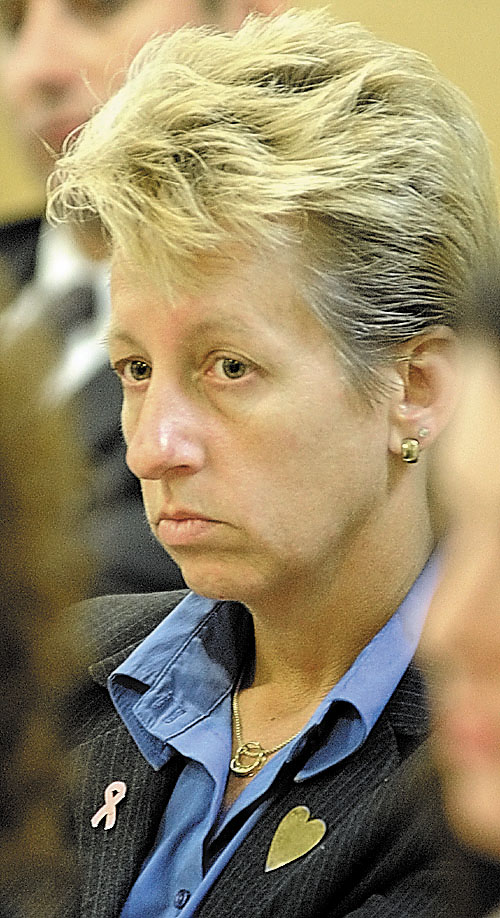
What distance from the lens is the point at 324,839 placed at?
57 centimetres

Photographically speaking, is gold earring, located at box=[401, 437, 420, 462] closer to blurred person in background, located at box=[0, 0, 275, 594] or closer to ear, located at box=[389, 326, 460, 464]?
ear, located at box=[389, 326, 460, 464]

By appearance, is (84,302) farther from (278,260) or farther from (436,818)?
(436,818)

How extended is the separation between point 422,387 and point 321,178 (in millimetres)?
99

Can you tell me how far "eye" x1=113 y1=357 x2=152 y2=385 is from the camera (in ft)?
2.02

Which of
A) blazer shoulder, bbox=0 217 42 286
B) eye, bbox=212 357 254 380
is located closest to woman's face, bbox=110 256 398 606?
eye, bbox=212 357 254 380

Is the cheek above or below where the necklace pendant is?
above

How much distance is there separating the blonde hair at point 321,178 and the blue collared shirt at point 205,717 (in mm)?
123

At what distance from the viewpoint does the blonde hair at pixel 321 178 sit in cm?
58

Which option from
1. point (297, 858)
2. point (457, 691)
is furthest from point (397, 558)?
point (457, 691)

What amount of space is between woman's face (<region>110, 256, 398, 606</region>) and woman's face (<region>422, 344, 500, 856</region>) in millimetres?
267

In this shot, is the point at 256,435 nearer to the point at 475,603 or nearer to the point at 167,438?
the point at 167,438

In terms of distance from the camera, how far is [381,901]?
1.78 feet

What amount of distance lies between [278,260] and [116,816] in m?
0.27

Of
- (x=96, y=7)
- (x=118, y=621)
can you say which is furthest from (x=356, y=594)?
(x=96, y=7)
